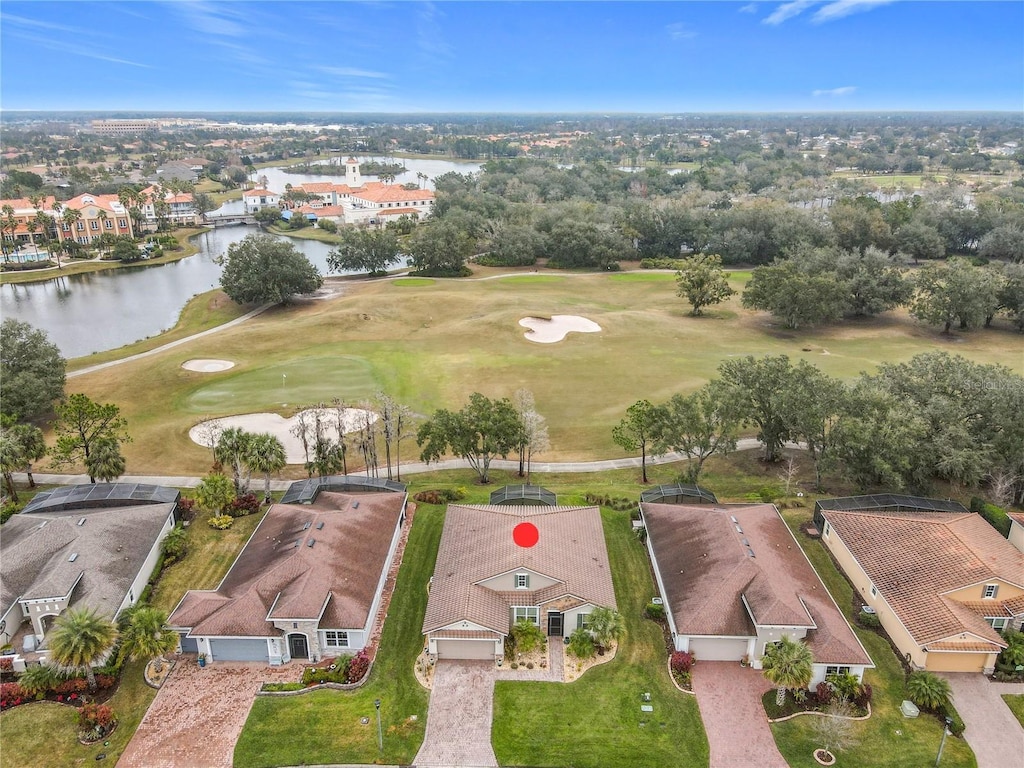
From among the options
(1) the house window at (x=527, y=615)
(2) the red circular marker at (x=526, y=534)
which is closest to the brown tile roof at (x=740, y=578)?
(1) the house window at (x=527, y=615)


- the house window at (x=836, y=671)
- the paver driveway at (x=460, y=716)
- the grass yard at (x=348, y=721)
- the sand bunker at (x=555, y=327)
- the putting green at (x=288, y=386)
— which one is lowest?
the paver driveway at (x=460, y=716)

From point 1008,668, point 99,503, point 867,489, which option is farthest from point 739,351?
point 99,503

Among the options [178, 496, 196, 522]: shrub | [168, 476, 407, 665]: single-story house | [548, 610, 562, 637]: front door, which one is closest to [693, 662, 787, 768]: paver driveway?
[548, 610, 562, 637]: front door

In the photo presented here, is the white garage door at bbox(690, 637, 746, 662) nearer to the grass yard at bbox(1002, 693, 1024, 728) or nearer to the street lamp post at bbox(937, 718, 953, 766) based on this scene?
the street lamp post at bbox(937, 718, 953, 766)

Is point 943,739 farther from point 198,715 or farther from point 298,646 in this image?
point 198,715

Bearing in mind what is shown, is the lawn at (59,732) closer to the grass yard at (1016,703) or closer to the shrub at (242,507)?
the shrub at (242,507)

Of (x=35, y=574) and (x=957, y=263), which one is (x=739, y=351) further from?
(x=35, y=574)
